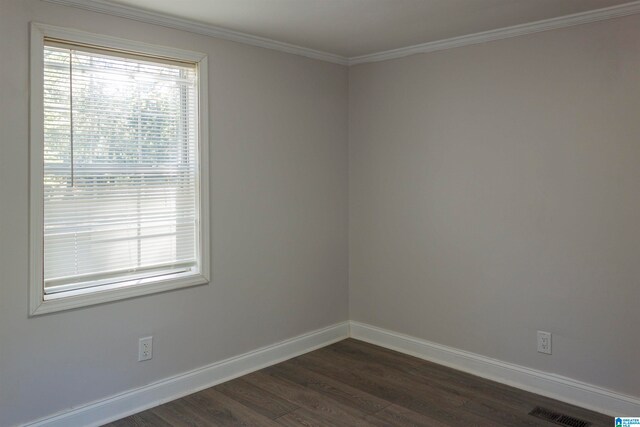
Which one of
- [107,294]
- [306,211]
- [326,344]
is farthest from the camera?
[326,344]

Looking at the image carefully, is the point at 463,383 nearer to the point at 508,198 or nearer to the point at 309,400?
the point at 309,400

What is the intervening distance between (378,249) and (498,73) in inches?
63.3

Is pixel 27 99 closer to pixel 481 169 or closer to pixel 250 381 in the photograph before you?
pixel 250 381

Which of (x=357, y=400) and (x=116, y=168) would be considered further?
(x=357, y=400)

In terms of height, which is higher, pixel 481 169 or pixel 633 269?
pixel 481 169

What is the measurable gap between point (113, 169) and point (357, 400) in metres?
2.01

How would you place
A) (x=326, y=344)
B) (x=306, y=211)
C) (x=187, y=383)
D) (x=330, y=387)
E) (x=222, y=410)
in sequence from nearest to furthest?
(x=222, y=410), (x=187, y=383), (x=330, y=387), (x=306, y=211), (x=326, y=344)

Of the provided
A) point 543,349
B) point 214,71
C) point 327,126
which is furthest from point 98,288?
point 543,349

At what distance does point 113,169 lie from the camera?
3.01 metres

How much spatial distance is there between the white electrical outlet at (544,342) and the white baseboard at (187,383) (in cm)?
162

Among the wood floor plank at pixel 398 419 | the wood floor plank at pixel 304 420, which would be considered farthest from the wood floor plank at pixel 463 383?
the wood floor plank at pixel 304 420

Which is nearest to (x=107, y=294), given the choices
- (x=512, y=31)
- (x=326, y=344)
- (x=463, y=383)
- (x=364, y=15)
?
(x=326, y=344)

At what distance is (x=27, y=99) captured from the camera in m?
2.64

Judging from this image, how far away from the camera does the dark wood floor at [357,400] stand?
9.79 feet
